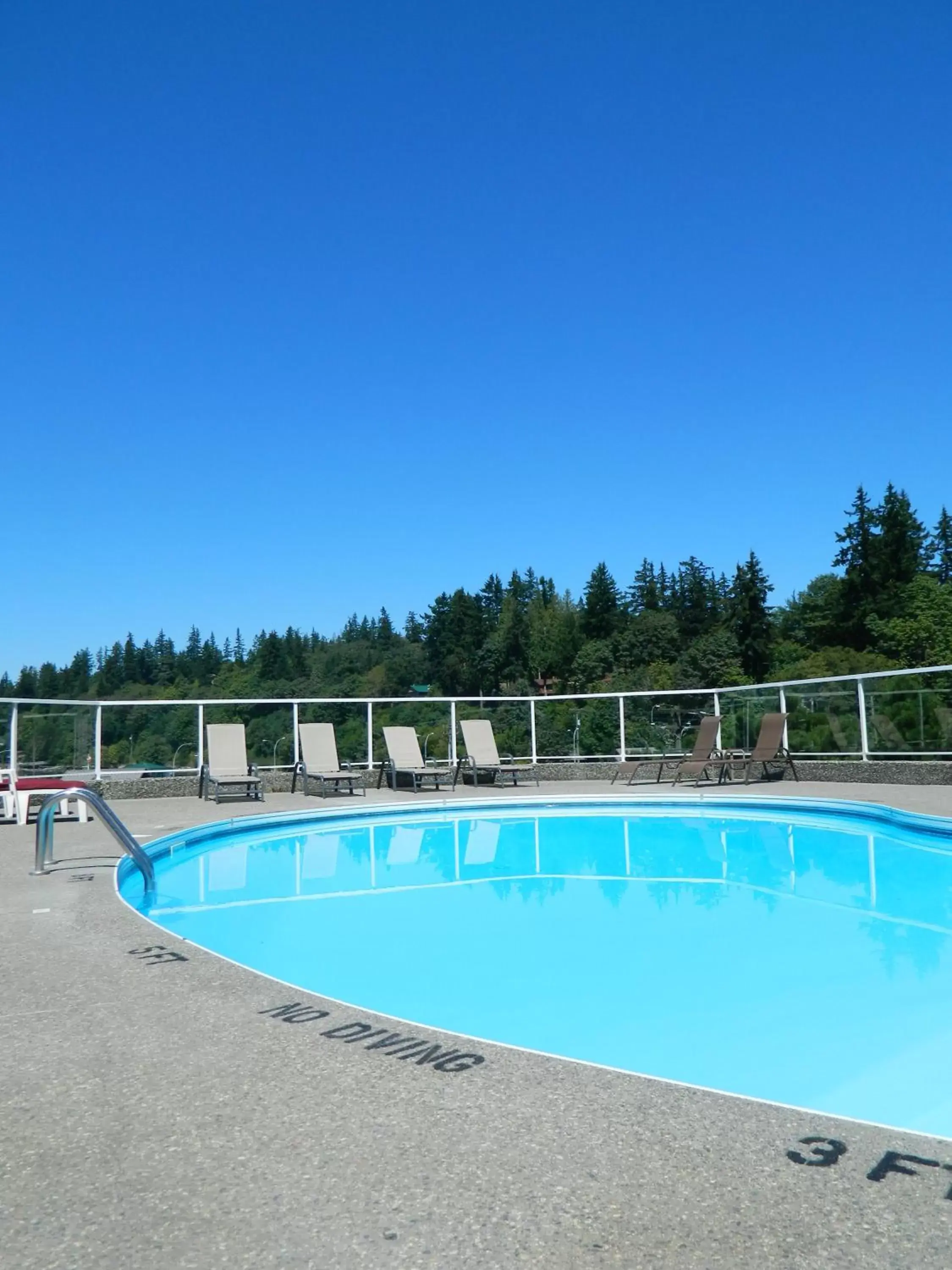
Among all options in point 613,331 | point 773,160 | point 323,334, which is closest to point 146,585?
point 323,334

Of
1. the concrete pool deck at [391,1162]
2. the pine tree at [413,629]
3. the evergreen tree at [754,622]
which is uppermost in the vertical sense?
the pine tree at [413,629]

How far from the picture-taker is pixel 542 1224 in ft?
5.61

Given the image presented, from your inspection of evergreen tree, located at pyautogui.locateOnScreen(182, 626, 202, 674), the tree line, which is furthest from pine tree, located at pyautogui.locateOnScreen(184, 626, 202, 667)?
the tree line

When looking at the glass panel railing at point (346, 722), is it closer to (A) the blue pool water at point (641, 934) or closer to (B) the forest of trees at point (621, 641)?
(A) the blue pool water at point (641, 934)

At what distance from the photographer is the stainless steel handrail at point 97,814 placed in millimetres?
5977

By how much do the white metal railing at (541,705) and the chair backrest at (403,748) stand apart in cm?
49

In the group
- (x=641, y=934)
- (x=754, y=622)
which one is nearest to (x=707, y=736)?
(x=641, y=934)

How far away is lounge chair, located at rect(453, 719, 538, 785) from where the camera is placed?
1396cm

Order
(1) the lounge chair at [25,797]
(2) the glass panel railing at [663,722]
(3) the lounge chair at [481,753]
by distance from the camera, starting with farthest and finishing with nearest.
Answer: (2) the glass panel railing at [663,722], (3) the lounge chair at [481,753], (1) the lounge chair at [25,797]

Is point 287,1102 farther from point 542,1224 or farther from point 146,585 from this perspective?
point 146,585

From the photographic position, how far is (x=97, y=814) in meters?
6.28

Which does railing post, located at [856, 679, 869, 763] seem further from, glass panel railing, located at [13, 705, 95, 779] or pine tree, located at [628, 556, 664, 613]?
pine tree, located at [628, 556, 664, 613]

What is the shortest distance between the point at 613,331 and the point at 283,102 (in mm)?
12934

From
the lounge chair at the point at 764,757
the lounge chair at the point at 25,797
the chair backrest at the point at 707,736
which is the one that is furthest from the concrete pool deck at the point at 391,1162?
the chair backrest at the point at 707,736
